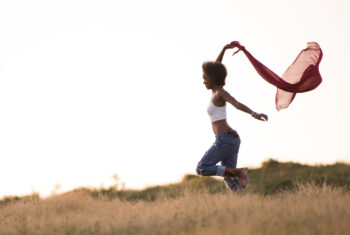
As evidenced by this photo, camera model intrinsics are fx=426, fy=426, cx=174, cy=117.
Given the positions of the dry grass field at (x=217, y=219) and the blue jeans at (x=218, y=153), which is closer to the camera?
the dry grass field at (x=217, y=219)

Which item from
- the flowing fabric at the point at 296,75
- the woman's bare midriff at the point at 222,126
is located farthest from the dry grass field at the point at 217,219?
the flowing fabric at the point at 296,75

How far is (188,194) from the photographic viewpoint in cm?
786

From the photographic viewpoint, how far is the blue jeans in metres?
6.86

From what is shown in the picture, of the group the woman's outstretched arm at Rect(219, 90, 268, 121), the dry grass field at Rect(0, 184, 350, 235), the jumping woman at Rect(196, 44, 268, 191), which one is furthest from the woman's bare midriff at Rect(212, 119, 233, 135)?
the dry grass field at Rect(0, 184, 350, 235)

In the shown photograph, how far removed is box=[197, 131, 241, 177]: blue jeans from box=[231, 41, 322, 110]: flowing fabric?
5.43ft

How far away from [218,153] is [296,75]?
2.48 meters

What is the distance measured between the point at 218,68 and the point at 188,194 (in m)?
2.44

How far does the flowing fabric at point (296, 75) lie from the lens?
26.2 ft

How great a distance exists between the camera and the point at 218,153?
22.7 feet

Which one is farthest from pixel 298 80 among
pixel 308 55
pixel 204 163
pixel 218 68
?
pixel 204 163

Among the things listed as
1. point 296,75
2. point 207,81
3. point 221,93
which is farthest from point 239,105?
point 296,75

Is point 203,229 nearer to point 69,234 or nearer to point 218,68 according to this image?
point 69,234

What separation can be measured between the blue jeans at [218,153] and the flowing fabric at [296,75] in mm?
1654

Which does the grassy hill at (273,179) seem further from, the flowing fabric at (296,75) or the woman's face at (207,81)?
the woman's face at (207,81)
